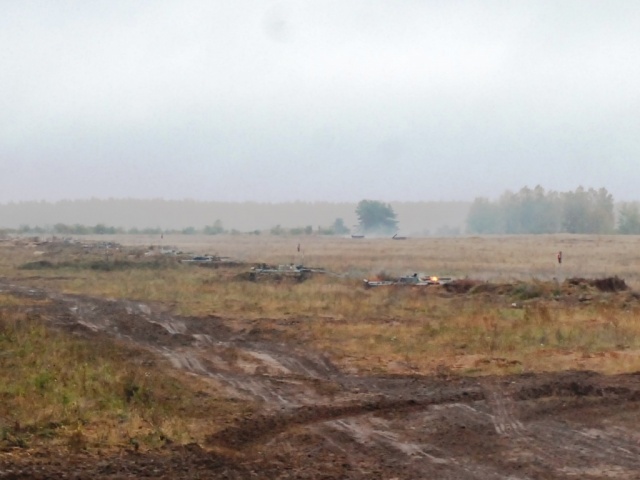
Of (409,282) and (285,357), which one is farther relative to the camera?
(409,282)

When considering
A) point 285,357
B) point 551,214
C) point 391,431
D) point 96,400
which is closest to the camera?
point 391,431

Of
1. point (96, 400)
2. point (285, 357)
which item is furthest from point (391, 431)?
point (285, 357)

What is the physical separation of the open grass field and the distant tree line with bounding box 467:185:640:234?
363 feet

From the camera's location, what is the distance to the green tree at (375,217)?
484ft

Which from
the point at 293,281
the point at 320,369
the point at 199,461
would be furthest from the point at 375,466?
the point at 293,281

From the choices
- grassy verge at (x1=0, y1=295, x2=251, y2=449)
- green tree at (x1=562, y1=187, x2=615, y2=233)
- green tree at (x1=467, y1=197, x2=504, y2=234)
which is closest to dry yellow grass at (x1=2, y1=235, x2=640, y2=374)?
grassy verge at (x1=0, y1=295, x2=251, y2=449)

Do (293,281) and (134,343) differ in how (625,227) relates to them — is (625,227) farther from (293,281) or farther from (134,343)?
(134,343)

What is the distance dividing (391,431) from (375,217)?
137m

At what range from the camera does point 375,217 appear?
486 ft

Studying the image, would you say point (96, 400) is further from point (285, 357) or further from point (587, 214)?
point (587, 214)

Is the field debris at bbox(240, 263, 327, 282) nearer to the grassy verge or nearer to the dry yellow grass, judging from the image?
the dry yellow grass

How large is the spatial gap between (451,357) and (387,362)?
1.46 m

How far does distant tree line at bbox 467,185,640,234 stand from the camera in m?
143

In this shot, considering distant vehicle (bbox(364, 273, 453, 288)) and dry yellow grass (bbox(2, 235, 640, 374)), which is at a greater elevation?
distant vehicle (bbox(364, 273, 453, 288))
